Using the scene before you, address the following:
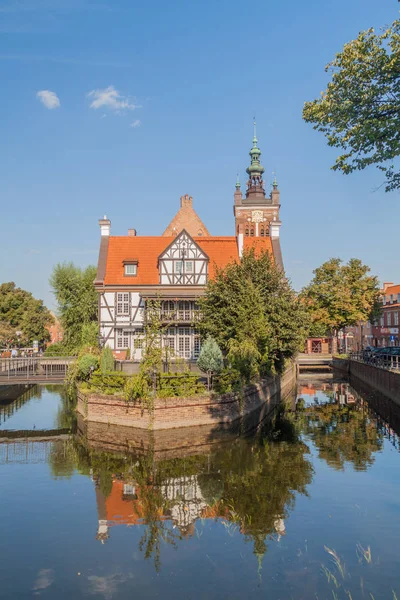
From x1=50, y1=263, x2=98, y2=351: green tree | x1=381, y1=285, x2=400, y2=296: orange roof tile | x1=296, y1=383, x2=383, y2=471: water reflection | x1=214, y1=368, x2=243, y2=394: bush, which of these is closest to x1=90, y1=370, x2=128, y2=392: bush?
x1=214, y1=368, x2=243, y2=394: bush

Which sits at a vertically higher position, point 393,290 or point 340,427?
point 393,290

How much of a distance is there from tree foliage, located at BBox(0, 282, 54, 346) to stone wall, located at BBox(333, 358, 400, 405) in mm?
41896

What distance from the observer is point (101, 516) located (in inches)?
572

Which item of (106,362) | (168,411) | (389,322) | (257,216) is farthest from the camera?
(389,322)

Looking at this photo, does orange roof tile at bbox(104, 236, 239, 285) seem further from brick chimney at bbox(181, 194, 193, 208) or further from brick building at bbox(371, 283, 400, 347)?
brick building at bbox(371, 283, 400, 347)

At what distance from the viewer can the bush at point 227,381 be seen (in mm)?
26109

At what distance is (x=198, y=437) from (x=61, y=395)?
22.2 m

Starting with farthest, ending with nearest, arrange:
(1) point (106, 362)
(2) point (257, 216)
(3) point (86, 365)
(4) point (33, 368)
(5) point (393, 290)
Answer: (5) point (393, 290) < (2) point (257, 216) < (4) point (33, 368) < (1) point (106, 362) < (3) point (86, 365)

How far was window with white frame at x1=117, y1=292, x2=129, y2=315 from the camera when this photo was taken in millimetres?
43781

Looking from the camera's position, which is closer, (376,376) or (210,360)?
(210,360)

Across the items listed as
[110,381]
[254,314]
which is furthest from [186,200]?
[110,381]

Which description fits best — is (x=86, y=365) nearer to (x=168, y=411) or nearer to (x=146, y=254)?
(x=168, y=411)

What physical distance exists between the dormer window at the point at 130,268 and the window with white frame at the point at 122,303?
197 cm

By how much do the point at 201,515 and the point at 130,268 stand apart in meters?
32.4
